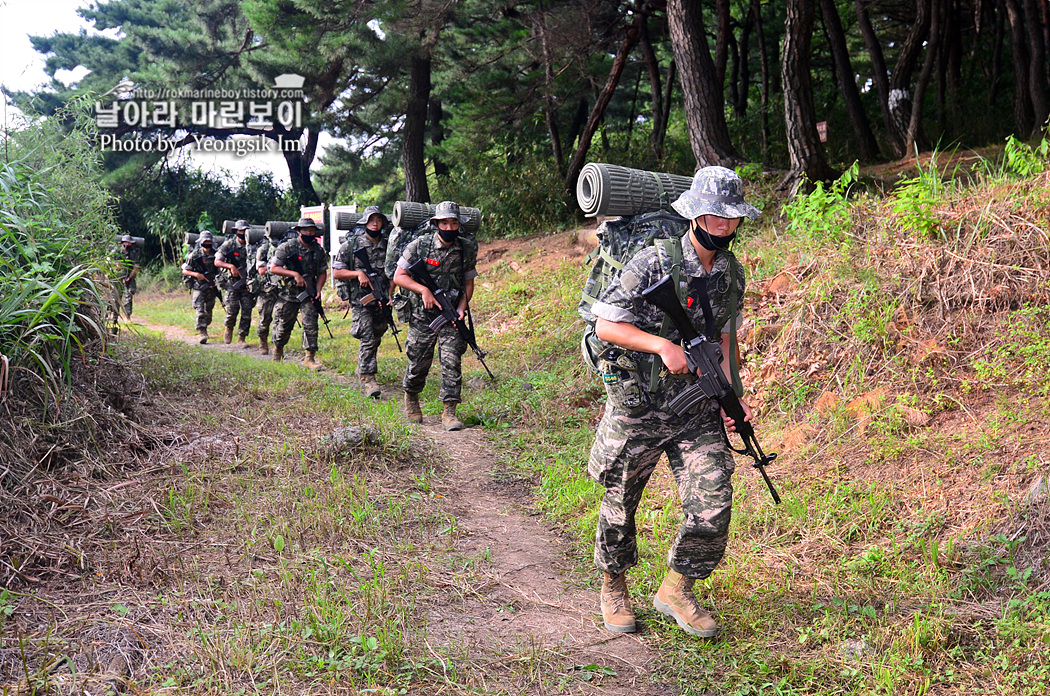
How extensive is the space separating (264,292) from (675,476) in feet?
30.1

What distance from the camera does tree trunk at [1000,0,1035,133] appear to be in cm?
977

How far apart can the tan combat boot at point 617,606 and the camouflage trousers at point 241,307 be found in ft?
33.8

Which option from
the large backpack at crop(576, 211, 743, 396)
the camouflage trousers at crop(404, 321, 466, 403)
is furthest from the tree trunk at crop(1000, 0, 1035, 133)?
the large backpack at crop(576, 211, 743, 396)

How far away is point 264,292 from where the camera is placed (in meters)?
11.1

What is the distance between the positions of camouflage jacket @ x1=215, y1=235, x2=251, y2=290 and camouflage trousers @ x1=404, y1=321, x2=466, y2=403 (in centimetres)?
623

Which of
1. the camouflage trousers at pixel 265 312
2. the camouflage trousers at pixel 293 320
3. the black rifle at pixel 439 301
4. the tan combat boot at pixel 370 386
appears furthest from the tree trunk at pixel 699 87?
the camouflage trousers at pixel 265 312

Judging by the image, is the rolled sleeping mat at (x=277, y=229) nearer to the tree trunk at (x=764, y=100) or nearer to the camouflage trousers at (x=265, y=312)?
the camouflage trousers at (x=265, y=312)

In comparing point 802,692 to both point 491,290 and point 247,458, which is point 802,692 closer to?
point 247,458

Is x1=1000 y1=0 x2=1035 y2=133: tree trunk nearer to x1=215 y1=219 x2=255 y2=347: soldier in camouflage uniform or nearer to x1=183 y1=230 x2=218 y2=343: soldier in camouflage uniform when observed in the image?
x1=215 y1=219 x2=255 y2=347: soldier in camouflage uniform

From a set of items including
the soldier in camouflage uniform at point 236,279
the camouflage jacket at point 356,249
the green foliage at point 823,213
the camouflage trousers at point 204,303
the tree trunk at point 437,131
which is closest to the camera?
the green foliage at point 823,213

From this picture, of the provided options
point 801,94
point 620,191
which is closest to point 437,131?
point 801,94

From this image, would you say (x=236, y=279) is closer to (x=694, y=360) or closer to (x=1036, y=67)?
(x=694, y=360)

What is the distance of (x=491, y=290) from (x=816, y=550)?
349 inches

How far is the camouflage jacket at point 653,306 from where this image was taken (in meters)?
3.16
